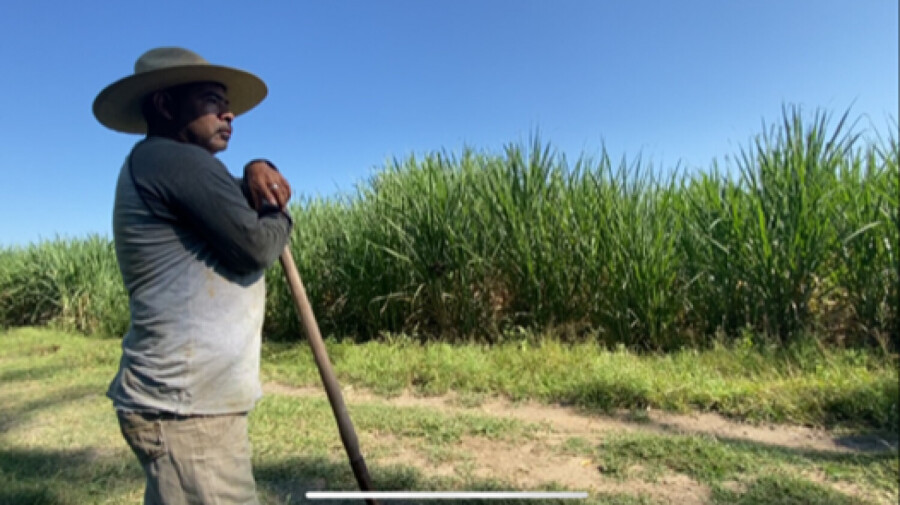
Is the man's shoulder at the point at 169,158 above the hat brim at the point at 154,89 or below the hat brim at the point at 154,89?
below

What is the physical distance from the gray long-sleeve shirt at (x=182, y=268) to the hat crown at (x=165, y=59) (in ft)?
0.75

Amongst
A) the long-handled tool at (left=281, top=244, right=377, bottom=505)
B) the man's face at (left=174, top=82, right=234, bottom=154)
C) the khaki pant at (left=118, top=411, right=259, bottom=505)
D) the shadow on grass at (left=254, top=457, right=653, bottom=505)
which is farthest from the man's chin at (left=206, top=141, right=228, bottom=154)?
the shadow on grass at (left=254, top=457, right=653, bottom=505)

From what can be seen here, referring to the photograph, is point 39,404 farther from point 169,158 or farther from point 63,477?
point 169,158

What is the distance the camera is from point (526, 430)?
3.10 m

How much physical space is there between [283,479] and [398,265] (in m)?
3.34

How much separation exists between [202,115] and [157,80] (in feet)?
0.48

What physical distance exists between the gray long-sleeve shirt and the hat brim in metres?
0.22

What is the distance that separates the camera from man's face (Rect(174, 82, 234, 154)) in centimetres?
146

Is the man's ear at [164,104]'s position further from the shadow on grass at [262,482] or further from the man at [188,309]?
the shadow on grass at [262,482]

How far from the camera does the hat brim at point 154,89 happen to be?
4.71 ft

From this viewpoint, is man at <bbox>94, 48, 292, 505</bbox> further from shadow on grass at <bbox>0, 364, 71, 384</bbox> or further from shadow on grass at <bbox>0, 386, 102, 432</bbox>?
shadow on grass at <bbox>0, 364, 71, 384</bbox>

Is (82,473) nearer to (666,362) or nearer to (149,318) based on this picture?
(149,318)

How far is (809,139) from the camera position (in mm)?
4227

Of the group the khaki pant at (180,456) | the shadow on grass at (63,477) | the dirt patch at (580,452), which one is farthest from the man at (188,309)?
the shadow on grass at (63,477)
